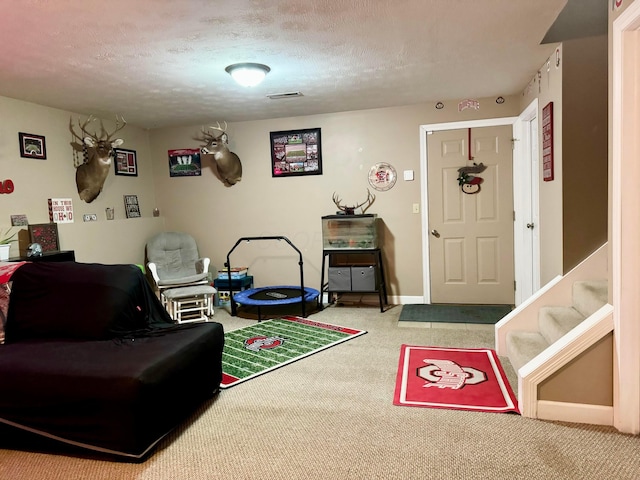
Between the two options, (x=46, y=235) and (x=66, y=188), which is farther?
(x=66, y=188)

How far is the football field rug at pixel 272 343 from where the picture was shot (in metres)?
3.31

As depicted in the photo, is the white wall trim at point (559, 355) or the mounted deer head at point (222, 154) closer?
the white wall trim at point (559, 355)

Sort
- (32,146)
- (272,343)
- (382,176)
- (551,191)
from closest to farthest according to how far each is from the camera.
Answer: (551,191) → (272,343) → (32,146) → (382,176)

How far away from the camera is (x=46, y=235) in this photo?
13.7 ft

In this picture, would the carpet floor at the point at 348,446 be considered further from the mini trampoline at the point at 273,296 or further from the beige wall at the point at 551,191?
the mini trampoline at the point at 273,296

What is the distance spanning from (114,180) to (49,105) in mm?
1058

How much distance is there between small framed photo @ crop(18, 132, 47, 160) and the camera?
4.04 m

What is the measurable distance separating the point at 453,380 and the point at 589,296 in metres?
1.02

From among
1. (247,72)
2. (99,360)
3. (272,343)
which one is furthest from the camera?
(272,343)

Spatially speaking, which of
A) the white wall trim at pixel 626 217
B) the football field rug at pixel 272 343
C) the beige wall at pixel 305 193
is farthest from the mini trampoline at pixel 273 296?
the white wall trim at pixel 626 217

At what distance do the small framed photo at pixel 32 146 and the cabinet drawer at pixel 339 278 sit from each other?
10.2 ft

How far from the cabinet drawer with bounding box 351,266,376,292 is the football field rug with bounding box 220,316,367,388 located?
0.68 metres

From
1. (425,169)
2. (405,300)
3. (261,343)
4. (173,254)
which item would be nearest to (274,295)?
(261,343)

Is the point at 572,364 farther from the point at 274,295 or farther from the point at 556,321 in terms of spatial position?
the point at 274,295
